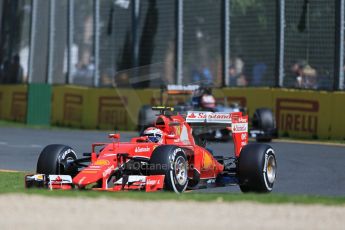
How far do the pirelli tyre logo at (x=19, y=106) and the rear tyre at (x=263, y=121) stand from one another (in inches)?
416

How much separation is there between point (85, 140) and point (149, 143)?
983 cm

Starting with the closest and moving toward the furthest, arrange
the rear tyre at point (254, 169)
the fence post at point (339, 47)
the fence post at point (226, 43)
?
the rear tyre at point (254, 169), the fence post at point (339, 47), the fence post at point (226, 43)

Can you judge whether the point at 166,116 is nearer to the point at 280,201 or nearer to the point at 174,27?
the point at 280,201

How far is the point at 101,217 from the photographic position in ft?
27.5

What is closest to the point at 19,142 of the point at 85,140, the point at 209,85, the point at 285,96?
the point at 85,140

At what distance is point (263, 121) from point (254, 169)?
906 centimetres

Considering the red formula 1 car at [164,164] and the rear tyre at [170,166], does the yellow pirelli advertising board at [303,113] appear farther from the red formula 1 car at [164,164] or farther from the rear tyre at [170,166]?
the rear tyre at [170,166]

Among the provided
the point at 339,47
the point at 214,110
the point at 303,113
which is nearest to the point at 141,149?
the point at 214,110

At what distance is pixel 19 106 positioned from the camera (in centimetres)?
2986

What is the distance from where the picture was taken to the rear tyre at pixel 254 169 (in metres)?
11.6

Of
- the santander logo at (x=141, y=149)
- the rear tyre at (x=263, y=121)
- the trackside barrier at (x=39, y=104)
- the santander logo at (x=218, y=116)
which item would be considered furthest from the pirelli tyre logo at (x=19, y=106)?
the santander logo at (x=141, y=149)

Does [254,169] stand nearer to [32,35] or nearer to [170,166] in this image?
[170,166]

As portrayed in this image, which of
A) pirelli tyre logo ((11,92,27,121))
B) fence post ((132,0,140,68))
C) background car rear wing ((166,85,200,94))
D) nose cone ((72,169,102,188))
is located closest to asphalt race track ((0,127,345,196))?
background car rear wing ((166,85,200,94))

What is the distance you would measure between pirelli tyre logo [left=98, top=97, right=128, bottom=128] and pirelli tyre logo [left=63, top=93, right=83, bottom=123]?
3.06 ft
